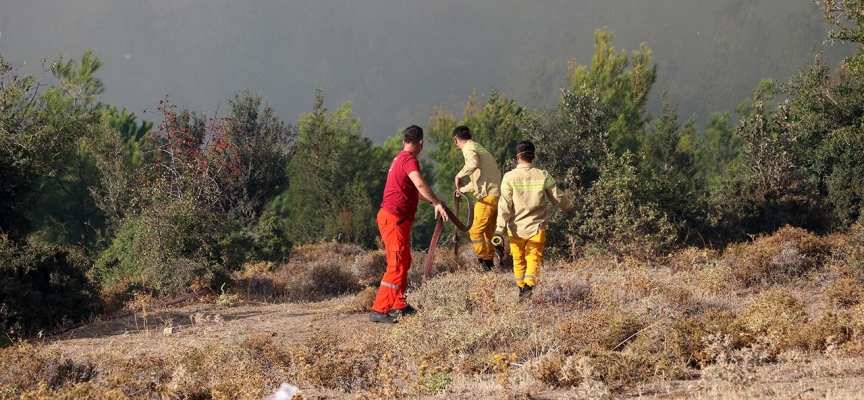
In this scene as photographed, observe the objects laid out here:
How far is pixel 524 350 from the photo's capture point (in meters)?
6.88

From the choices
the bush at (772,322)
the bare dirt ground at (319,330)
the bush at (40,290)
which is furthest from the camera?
the bush at (40,290)

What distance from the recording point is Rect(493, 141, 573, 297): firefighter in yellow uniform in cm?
945

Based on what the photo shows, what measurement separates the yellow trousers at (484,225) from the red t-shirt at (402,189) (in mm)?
2968

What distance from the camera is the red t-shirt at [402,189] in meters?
8.72

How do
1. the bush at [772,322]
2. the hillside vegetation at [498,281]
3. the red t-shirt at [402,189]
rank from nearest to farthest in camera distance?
1. the hillside vegetation at [498,281]
2. the bush at [772,322]
3. the red t-shirt at [402,189]

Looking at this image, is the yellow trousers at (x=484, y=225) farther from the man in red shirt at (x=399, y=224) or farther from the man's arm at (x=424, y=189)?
the man's arm at (x=424, y=189)

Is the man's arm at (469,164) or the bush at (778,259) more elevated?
the man's arm at (469,164)

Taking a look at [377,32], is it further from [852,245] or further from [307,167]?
[852,245]

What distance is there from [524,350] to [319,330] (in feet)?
7.76

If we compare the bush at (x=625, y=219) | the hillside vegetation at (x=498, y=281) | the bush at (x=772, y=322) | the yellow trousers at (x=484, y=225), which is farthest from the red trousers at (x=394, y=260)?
the bush at (x=625, y=219)

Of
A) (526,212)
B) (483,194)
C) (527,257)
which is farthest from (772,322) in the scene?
(483,194)

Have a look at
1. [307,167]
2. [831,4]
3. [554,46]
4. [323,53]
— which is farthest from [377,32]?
[831,4]

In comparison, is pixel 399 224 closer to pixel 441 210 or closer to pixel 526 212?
pixel 441 210

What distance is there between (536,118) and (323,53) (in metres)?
174
